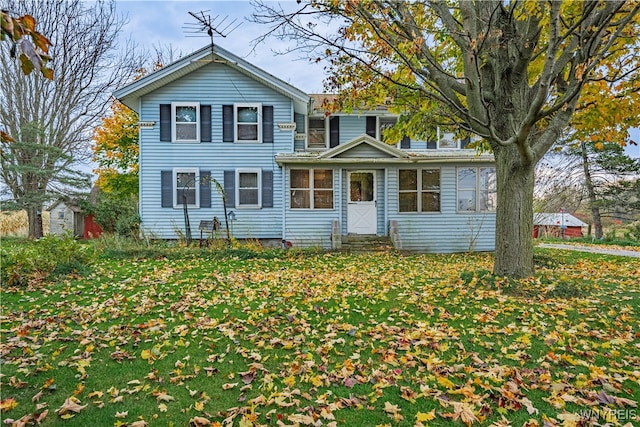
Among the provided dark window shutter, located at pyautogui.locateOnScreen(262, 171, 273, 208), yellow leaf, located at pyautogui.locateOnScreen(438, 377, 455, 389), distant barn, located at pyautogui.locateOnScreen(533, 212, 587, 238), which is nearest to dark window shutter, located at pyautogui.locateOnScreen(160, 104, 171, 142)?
dark window shutter, located at pyautogui.locateOnScreen(262, 171, 273, 208)

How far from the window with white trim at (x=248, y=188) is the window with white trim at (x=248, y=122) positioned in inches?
53.5

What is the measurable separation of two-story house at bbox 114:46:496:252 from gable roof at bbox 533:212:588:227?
419 inches

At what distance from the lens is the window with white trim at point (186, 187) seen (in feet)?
47.1

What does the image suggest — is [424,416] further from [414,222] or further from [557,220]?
[557,220]

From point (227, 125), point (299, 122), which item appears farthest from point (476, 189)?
point (227, 125)

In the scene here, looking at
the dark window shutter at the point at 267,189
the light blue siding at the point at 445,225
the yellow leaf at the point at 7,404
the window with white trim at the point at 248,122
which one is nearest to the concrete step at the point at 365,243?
the light blue siding at the point at 445,225

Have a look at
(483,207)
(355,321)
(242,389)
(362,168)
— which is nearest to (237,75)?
(362,168)

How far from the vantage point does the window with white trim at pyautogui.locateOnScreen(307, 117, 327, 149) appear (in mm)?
15805

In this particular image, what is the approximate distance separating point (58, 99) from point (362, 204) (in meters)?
17.4

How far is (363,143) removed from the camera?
13.5 metres

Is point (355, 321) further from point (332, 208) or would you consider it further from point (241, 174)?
point (241, 174)

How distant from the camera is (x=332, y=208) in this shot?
46.8 feet

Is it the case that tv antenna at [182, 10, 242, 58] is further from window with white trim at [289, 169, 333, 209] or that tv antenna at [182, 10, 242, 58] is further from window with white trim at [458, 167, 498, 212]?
window with white trim at [458, 167, 498, 212]

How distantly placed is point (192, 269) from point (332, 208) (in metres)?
6.68
